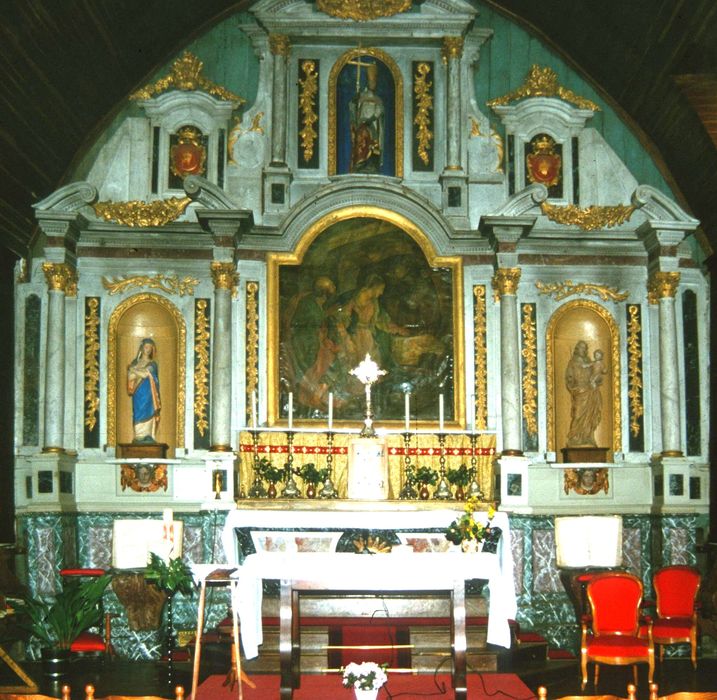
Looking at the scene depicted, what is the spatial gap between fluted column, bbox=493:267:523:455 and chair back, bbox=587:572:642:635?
263cm

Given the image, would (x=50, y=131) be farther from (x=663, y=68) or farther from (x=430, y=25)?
(x=663, y=68)

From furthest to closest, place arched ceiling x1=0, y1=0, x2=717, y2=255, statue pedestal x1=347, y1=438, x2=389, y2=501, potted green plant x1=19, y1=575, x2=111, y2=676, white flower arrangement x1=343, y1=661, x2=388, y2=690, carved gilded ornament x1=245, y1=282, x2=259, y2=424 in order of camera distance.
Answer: carved gilded ornament x1=245, y1=282, x2=259, y2=424 < statue pedestal x1=347, y1=438, x2=389, y2=501 < arched ceiling x1=0, y1=0, x2=717, y2=255 < potted green plant x1=19, y1=575, x2=111, y2=676 < white flower arrangement x1=343, y1=661, x2=388, y2=690

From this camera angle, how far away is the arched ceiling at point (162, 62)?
10633 millimetres

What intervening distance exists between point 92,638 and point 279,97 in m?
5.97

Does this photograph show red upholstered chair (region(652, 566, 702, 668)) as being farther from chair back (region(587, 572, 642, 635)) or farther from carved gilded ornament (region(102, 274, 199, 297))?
carved gilded ornament (region(102, 274, 199, 297))

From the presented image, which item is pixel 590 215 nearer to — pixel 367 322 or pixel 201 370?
pixel 367 322

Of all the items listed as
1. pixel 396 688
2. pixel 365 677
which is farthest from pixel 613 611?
pixel 365 677

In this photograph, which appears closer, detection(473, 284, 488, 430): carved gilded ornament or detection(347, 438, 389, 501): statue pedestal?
detection(347, 438, 389, 501): statue pedestal

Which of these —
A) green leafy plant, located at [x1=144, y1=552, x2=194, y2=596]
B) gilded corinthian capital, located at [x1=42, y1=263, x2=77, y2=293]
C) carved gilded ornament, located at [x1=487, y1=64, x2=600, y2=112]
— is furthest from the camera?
carved gilded ornament, located at [x1=487, y1=64, x2=600, y2=112]

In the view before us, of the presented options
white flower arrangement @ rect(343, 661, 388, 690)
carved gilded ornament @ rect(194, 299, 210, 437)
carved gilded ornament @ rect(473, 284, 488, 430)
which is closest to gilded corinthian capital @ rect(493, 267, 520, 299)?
carved gilded ornament @ rect(473, 284, 488, 430)

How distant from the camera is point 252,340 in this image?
12.1 metres

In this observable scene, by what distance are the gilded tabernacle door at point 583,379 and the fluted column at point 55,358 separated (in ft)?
16.6

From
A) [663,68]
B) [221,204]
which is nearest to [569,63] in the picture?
[663,68]

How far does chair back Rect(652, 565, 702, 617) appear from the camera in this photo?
10055 mm
